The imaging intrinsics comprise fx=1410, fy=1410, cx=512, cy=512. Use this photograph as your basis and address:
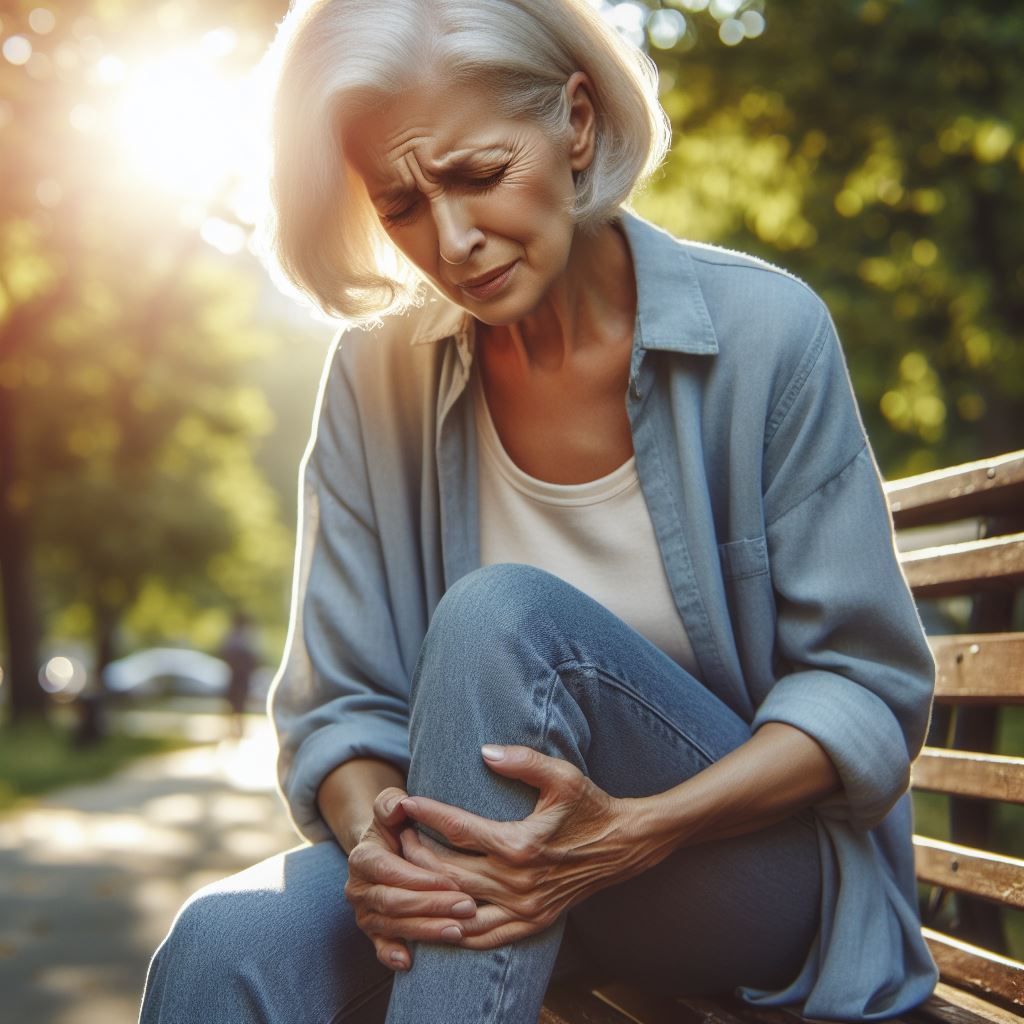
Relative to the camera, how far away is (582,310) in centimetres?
237

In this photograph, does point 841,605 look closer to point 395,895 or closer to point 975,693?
point 975,693

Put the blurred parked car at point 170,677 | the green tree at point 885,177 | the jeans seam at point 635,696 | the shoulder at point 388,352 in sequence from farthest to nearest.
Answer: the blurred parked car at point 170,677 < the green tree at point 885,177 < the shoulder at point 388,352 < the jeans seam at point 635,696

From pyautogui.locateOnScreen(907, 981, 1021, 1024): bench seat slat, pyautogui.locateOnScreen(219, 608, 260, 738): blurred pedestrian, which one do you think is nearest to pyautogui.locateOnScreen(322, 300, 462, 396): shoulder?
pyautogui.locateOnScreen(907, 981, 1021, 1024): bench seat slat

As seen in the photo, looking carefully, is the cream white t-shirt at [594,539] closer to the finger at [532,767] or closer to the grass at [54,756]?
the finger at [532,767]

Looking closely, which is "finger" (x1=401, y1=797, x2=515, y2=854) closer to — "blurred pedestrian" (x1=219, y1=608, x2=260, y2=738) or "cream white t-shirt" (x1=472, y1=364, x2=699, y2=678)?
"cream white t-shirt" (x1=472, y1=364, x2=699, y2=678)

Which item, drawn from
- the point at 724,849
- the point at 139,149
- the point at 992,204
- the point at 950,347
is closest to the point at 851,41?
the point at 992,204

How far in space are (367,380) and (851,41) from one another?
7.57 meters

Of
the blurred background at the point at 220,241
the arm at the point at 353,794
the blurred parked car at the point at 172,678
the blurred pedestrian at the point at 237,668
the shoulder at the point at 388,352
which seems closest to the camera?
the arm at the point at 353,794

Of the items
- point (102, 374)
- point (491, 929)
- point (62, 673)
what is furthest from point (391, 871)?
point (62, 673)

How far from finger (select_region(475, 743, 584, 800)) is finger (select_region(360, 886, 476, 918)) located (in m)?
0.16

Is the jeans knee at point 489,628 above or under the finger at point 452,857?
above

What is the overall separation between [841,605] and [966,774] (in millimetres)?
657

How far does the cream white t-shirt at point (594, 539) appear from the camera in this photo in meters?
2.19

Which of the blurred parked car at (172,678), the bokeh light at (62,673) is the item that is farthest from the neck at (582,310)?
the bokeh light at (62,673)
